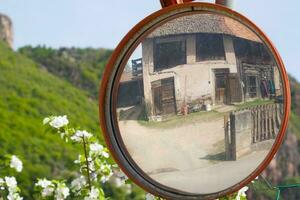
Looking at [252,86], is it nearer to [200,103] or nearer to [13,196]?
[200,103]

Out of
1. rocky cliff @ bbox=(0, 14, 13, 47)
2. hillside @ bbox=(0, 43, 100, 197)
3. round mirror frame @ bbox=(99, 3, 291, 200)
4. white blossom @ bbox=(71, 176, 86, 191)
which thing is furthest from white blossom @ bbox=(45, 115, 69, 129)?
rocky cliff @ bbox=(0, 14, 13, 47)

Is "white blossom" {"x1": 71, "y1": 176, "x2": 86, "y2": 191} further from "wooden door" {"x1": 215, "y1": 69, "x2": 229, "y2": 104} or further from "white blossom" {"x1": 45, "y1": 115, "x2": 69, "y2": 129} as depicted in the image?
"wooden door" {"x1": 215, "y1": 69, "x2": 229, "y2": 104}

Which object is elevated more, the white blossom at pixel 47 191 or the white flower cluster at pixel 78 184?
the white flower cluster at pixel 78 184

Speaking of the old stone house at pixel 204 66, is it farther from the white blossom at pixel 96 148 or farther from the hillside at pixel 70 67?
the hillside at pixel 70 67

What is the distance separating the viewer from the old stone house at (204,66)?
4.58 feet

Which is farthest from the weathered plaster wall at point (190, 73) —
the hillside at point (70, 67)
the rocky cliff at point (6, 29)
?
the rocky cliff at point (6, 29)

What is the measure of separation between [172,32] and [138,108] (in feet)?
0.50

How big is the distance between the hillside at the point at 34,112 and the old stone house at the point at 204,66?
21817 millimetres

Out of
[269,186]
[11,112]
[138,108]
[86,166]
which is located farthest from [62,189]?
[11,112]

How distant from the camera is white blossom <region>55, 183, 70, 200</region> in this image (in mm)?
3369

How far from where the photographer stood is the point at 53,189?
3.41 meters

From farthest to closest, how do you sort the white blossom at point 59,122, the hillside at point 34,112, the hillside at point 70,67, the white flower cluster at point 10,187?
the hillside at point 70,67 → the hillside at point 34,112 → the white flower cluster at point 10,187 → the white blossom at point 59,122

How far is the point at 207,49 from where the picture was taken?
4.64ft

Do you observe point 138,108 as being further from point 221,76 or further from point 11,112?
point 11,112
